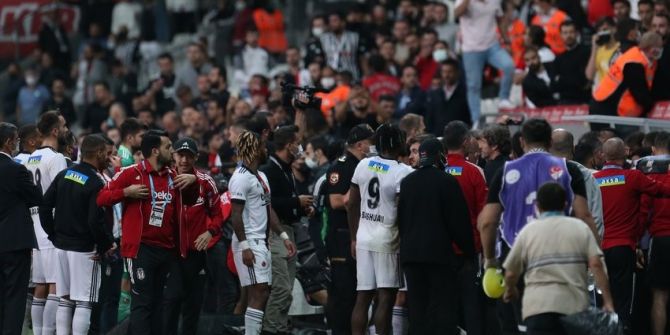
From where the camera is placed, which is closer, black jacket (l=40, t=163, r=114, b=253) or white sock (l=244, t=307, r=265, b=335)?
white sock (l=244, t=307, r=265, b=335)

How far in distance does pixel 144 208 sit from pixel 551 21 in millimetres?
9215

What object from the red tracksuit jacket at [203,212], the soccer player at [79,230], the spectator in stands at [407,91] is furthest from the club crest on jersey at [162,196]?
the spectator in stands at [407,91]

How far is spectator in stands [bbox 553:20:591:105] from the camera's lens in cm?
1914

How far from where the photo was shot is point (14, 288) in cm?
1411

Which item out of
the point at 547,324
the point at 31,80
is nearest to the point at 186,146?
the point at 547,324

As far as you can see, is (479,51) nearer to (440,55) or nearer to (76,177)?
(440,55)

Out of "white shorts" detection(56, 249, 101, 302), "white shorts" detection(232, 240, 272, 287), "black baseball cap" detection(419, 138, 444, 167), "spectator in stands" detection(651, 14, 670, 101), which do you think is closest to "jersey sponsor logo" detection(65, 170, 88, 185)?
"white shorts" detection(56, 249, 101, 302)

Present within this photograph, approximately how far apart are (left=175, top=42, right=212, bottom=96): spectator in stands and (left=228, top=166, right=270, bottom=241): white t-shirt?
1063 cm

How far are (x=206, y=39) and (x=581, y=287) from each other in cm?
1767

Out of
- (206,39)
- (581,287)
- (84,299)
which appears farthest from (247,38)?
(581,287)

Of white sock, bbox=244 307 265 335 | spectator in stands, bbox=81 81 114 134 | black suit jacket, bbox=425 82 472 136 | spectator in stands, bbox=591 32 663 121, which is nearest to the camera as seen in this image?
white sock, bbox=244 307 265 335

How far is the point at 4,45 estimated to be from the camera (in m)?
29.6

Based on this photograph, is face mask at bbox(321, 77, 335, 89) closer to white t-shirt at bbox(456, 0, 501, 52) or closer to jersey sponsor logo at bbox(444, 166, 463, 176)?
white t-shirt at bbox(456, 0, 501, 52)

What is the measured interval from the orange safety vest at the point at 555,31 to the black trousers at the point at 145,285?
A: 8793 mm
